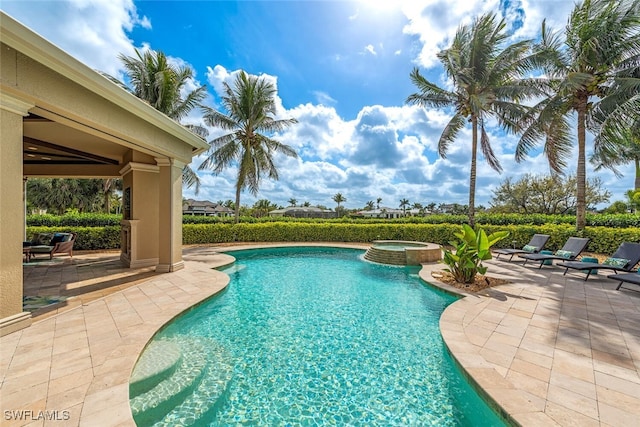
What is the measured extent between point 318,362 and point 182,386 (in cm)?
178

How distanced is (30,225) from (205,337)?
48.6 feet

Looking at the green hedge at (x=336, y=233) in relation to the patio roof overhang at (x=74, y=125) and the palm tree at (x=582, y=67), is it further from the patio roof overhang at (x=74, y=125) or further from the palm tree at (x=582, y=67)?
the patio roof overhang at (x=74, y=125)

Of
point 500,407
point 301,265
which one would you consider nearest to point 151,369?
point 500,407

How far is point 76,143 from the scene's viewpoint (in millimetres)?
7512

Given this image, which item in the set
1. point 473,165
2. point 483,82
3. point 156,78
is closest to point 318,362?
point 473,165

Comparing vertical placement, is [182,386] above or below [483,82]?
below

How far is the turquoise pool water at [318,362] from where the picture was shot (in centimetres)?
288

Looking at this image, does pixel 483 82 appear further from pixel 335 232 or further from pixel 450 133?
pixel 335 232

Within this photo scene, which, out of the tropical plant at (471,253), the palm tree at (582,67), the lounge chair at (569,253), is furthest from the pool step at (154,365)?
the palm tree at (582,67)

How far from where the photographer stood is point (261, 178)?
1759 centimetres

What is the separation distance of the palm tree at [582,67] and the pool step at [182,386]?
13.8 m

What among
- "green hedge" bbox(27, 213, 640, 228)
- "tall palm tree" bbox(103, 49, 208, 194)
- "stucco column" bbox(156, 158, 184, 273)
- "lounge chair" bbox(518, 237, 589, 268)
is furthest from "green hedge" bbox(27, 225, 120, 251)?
"lounge chair" bbox(518, 237, 589, 268)

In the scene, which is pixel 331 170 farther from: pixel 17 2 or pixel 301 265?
pixel 17 2

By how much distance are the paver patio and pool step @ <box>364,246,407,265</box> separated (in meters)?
4.27
